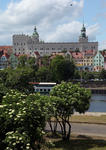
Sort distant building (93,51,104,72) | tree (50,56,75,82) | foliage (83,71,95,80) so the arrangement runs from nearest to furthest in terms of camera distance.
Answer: tree (50,56,75,82), foliage (83,71,95,80), distant building (93,51,104,72)

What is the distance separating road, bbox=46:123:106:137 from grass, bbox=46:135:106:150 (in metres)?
1.60

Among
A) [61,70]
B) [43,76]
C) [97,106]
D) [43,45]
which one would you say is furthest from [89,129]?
[43,45]

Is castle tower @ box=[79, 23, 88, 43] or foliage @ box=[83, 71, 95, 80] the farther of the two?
castle tower @ box=[79, 23, 88, 43]

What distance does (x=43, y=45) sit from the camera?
159125mm

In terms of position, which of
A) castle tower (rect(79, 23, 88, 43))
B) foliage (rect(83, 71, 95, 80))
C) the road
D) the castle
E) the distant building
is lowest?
the road

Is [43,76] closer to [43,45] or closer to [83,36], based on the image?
[43,45]

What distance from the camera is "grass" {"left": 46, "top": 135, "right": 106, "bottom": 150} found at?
15469 mm

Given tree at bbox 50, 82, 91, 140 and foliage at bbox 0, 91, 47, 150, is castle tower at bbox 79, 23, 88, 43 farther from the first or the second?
foliage at bbox 0, 91, 47, 150

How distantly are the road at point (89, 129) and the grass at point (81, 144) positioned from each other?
5.26ft

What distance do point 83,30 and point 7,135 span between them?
530 feet

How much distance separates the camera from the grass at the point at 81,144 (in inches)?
609

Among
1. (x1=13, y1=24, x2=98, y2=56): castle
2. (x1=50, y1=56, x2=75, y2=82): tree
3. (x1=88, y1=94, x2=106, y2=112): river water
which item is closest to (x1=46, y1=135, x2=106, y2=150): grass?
(x1=88, y1=94, x2=106, y2=112): river water

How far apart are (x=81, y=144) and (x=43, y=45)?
14485cm

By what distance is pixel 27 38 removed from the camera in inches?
6398
